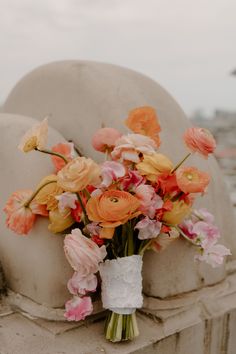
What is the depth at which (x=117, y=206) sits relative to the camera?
1754 mm

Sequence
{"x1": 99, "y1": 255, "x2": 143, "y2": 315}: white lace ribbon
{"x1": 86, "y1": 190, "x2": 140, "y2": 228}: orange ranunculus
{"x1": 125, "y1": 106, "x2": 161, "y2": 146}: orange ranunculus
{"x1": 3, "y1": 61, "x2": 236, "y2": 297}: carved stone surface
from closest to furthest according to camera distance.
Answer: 1. {"x1": 86, "y1": 190, "x2": 140, "y2": 228}: orange ranunculus
2. {"x1": 99, "y1": 255, "x2": 143, "y2": 315}: white lace ribbon
3. {"x1": 125, "y1": 106, "x2": 161, "y2": 146}: orange ranunculus
4. {"x1": 3, "y1": 61, "x2": 236, "y2": 297}: carved stone surface

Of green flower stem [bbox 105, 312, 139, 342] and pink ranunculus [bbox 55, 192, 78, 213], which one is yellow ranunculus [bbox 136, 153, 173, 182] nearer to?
pink ranunculus [bbox 55, 192, 78, 213]

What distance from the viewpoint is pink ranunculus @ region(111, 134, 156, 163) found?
194 centimetres

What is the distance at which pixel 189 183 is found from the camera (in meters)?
1.86

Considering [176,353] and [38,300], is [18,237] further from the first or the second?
[176,353]

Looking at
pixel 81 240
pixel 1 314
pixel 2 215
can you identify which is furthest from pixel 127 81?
pixel 1 314

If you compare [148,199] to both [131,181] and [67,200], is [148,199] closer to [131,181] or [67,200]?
[131,181]

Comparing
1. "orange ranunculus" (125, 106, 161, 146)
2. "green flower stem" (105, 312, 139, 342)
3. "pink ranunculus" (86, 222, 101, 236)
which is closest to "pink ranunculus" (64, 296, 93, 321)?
"green flower stem" (105, 312, 139, 342)

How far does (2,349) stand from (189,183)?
0.95m

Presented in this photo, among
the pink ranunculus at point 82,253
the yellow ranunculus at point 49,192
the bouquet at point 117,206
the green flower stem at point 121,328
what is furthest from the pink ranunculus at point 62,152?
the green flower stem at point 121,328

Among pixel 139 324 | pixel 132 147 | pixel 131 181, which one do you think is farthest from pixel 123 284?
pixel 132 147

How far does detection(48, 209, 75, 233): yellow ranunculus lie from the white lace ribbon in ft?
0.71

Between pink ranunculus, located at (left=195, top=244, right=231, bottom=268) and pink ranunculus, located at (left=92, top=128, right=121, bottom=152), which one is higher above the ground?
pink ranunculus, located at (left=92, top=128, right=121, bottom=152)

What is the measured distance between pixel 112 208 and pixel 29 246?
0.61 metres
